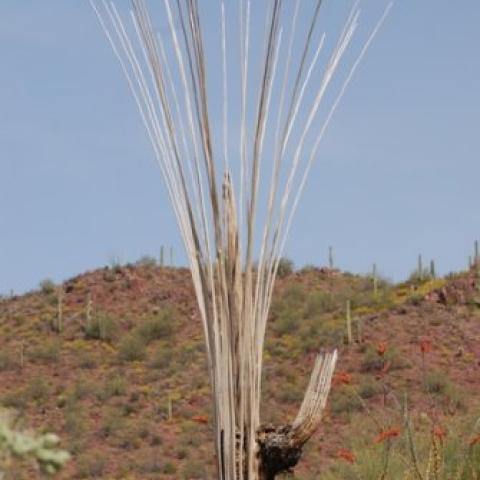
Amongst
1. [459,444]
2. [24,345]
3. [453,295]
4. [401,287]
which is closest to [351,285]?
[401,287]

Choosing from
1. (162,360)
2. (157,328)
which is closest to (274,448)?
(162,360)

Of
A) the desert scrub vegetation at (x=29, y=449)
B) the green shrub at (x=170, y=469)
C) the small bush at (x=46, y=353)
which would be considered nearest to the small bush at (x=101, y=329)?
the small bush at (x=46, y=353)

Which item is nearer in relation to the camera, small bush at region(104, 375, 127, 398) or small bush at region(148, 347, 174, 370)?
small bush at region(104, 375, 127, 398)

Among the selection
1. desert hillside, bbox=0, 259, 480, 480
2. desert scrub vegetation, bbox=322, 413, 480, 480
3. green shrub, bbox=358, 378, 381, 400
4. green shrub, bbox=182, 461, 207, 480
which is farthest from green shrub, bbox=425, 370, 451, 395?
desert scrub vegetation, bbox=322, 413, 480, 480

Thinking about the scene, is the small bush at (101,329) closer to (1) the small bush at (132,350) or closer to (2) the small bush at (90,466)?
(1) the small bush at (132,350)

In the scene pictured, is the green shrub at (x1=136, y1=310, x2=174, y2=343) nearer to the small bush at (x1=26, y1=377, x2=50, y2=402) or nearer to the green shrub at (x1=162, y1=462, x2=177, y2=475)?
the small bush at (x1=26, y1=377, x2=50, y2=402)

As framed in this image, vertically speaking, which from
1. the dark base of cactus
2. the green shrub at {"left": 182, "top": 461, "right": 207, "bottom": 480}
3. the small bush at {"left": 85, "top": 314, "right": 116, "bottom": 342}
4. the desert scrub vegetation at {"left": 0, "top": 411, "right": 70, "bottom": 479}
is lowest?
the desert scrub vegetation at {"left": 0, "top": 411, "right": 70, "bottom": 479}

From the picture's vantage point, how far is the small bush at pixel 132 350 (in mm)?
24453

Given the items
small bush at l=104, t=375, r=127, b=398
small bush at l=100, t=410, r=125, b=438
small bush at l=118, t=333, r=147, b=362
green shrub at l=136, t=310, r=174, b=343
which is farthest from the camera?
green shrub at l=136, t=310, r=174, b=343

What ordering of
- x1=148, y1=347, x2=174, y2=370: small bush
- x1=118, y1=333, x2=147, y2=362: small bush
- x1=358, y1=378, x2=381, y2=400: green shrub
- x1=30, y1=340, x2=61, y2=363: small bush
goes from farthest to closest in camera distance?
x1=118, y1=333, x2=147, y2=362: small bush → x1=30, y1=340, x2=61, y2=363: small bush → x1=148, y1=347, x2=174, y2=370: small bush → x1=358, y1=378, x2=381, y2=400: green shrub

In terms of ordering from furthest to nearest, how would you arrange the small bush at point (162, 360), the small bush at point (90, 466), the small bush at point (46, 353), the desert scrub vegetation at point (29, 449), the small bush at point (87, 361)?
1. the small bush at point (46, 353)
2. the small bush at point (87, 361)
3. the small bush at point (162, 360)
4. the small bush at point (90, 466)
5. the desert scrub vegetation at point (29, 449)

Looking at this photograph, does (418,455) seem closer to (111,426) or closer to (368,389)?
(368,389)

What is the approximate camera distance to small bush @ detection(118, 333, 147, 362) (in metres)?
24.5

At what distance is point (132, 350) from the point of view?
80.3ft
